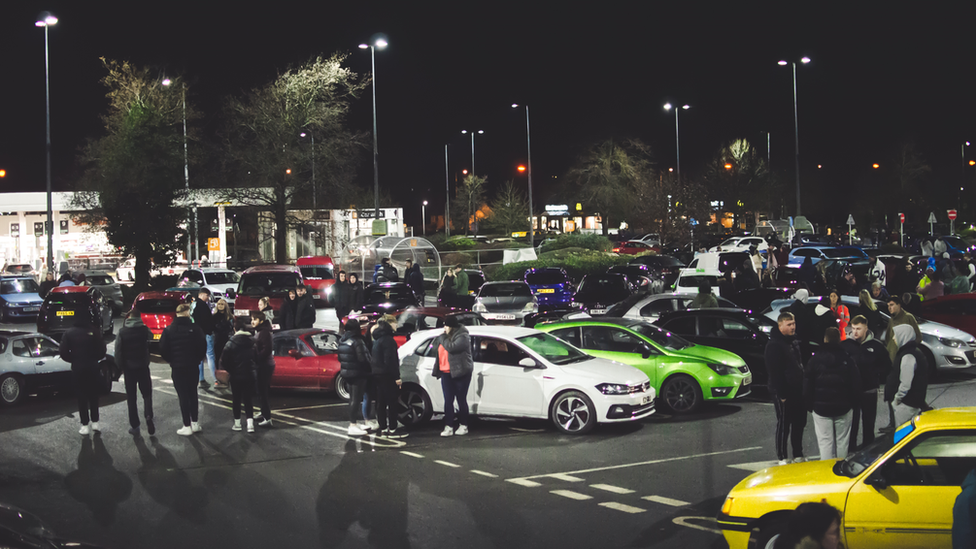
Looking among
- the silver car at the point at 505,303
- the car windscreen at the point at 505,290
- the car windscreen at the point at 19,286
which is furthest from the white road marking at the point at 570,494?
the car windscreen at the point at 19,286

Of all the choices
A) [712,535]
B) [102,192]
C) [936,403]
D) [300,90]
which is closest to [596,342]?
[936,403]

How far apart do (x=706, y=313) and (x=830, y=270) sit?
529 inches

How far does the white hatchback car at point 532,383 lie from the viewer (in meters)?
11.4

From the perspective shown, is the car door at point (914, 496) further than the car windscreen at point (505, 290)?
No

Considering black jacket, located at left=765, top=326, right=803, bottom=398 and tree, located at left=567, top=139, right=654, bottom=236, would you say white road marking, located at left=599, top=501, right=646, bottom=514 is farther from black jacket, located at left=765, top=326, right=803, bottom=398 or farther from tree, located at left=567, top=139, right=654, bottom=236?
tree, located at left=567, top=139, right=654, bottom=236

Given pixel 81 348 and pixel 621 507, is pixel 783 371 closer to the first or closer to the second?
pixel 621 507

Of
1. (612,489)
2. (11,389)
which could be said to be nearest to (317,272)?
(11,389)

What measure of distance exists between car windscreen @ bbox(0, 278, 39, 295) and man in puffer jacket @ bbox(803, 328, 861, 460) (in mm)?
27765

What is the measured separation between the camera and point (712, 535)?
7.25 m

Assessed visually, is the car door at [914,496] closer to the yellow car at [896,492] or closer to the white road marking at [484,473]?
the yellow car at [896,492]

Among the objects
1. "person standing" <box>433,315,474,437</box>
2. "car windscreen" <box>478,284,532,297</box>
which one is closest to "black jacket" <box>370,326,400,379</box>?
"person standing" <box>433,315,474,437</box>

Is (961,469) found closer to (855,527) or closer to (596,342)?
(855,527)

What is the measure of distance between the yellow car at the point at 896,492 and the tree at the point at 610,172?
6729 cm

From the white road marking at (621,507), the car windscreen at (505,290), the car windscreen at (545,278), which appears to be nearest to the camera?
the white road marking at (621,507)
